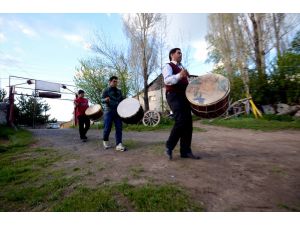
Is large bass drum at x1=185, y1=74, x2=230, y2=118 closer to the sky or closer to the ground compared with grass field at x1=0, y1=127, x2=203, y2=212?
closer to the sky

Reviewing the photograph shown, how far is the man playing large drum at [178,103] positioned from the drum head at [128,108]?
2009mm

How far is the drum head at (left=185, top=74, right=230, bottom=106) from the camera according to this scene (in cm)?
389

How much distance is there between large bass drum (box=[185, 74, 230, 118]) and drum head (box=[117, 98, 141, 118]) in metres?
2.21

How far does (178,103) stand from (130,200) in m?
1.93

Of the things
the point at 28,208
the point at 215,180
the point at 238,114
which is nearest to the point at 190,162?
the point at 215,180

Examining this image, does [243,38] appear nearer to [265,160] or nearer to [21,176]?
[265,160]

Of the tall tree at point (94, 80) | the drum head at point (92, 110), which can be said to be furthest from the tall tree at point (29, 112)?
the drum head at point (92, 110)

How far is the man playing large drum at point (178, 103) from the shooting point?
3904 mm

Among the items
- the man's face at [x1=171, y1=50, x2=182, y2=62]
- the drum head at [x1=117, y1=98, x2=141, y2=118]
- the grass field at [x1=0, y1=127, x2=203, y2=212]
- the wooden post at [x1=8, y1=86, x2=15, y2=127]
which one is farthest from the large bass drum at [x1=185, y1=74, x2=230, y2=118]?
the wooden post at [x1=8, y1=86, x2=15, y2=127]

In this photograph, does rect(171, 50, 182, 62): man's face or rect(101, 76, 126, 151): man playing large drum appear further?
rect(101, 76, 126, 151): man playing large drum

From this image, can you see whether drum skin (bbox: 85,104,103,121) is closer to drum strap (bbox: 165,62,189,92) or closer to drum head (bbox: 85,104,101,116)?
drum head (bbox: 85,104,101,116)

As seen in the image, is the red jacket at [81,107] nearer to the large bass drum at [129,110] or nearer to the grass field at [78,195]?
the large bass drum at [129,110]

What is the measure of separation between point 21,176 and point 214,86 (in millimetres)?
3323

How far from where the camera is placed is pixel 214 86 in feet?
13.5
